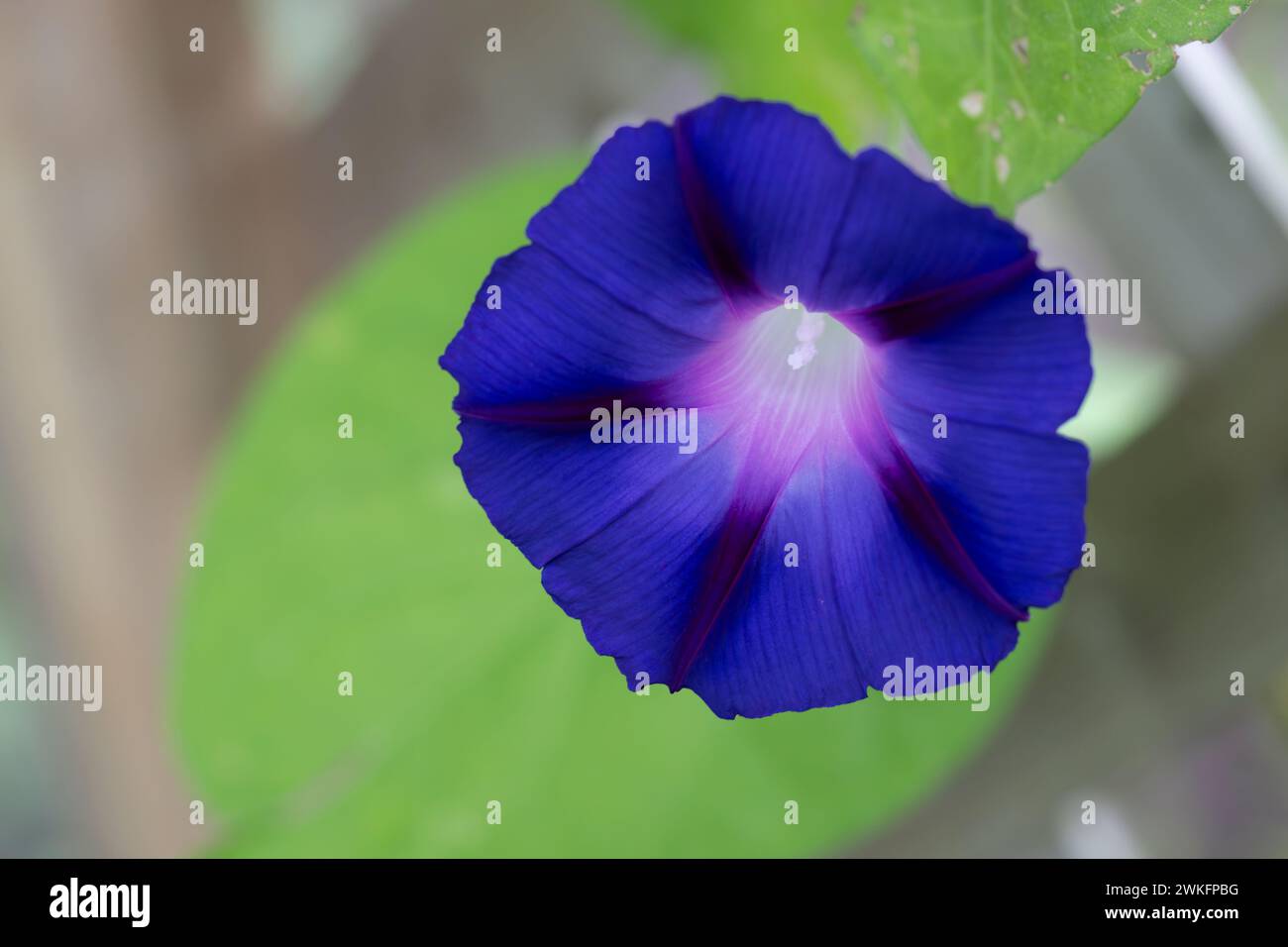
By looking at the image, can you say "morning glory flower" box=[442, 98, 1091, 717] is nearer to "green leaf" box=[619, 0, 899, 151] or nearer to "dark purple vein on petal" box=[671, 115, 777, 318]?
"dark purple vein on petal" box=[671, 115, 777, 318]

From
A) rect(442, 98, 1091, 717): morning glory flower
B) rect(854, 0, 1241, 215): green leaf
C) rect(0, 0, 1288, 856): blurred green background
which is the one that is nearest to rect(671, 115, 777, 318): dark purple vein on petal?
rect(442, 98, 1091, 717): morning glory flower

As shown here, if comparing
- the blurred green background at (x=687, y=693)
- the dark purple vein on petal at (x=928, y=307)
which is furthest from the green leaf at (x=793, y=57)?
the dark purple vein on petal at (x=928, y=307)

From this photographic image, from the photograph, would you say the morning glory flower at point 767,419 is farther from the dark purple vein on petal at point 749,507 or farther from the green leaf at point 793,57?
the green leaf at point 793,57

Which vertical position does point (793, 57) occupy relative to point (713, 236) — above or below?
above

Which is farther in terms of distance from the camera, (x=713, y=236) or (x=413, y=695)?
(x=413, y=695)

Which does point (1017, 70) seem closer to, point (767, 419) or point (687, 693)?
point (767, 419)

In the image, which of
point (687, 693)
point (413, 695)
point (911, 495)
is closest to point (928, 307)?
point (911, 495)
